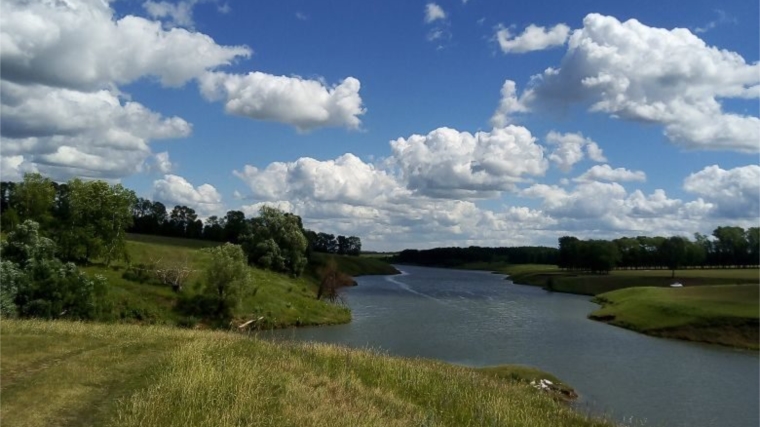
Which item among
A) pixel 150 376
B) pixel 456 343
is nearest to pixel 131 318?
pixel 456 343

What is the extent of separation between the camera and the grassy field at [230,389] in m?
11.9

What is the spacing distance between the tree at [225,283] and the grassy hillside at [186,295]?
193 cm

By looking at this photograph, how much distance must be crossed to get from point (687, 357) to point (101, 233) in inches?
2687

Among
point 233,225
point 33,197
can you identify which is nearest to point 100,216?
point 33,197

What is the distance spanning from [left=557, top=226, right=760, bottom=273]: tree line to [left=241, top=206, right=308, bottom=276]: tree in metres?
101

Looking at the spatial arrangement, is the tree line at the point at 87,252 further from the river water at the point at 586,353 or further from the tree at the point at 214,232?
the tree at the point at 214,232

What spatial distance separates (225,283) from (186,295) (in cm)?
547

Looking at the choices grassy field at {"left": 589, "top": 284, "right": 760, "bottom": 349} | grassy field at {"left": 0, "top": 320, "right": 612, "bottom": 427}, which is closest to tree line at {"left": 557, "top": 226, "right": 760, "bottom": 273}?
grassy field at {"left": 589, "top": 284, "right": 760, "bottom": 349}

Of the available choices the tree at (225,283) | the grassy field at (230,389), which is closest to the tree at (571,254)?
the tree at (225,283)

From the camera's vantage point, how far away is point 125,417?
443 inches

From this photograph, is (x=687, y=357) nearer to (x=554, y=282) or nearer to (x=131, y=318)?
(x=131, y=318)

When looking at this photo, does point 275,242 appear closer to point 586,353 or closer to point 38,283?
point 586,353

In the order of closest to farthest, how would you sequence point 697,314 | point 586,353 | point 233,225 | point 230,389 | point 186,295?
point 230,389 < point 586,353 < point 186,295 < point 697,314 < point 233,225

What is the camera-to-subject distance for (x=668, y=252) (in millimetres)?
167875
